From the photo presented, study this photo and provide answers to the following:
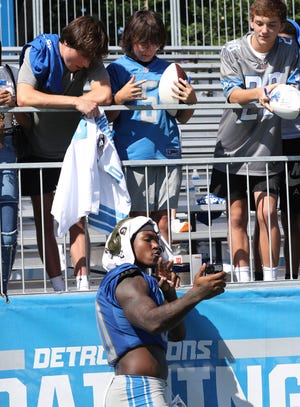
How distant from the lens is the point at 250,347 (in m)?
7.49

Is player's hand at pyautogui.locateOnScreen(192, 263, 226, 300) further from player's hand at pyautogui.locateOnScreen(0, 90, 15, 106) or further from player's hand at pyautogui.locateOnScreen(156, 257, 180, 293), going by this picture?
player's hand at pyautogui.locateOnScreen(0, 90, 15, 106)

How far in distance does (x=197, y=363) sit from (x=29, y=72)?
2.33m

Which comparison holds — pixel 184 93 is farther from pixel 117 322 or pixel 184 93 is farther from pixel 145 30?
pixel 117 322

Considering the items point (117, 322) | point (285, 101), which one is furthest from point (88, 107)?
point (117, 322)

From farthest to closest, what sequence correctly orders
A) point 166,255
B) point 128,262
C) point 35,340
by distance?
point 35,340 < point 166,255 < point 128,262

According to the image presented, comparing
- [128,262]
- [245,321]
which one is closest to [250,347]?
[245,321]

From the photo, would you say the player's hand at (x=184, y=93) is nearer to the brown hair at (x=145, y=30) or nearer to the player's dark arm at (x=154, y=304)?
the brown hair at (x=145, y=30)

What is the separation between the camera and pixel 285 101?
7168 mm

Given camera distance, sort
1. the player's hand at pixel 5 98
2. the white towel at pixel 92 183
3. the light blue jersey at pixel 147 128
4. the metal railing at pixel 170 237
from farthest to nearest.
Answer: the light blue jersey at pixel 147 128, the metal railing at pixel 170 237, the player's hand at pixel 5 98, the white towel at pixel 92 183

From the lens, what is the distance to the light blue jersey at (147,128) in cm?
744

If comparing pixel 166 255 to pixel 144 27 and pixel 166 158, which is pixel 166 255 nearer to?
pixel 166 158

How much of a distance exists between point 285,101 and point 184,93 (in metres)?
0.71

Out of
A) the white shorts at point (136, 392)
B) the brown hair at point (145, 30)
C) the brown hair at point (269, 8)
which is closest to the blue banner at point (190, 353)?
the white shorts at point (136, 392)

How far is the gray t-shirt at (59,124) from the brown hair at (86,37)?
0.19m
